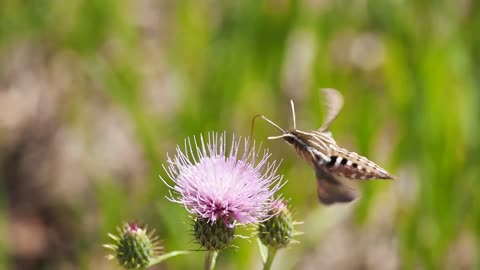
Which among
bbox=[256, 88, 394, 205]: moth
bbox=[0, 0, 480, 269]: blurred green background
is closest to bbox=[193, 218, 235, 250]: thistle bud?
bbox=[256, 88, 394, 205]: moth

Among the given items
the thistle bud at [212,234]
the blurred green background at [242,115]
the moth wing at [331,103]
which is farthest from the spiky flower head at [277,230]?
the blurred green background at [242,115]

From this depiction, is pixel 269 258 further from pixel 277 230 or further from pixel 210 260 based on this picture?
pixel 210 260

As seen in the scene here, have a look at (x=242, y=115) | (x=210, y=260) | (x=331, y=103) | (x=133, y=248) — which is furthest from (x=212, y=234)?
(x=242, y=115)

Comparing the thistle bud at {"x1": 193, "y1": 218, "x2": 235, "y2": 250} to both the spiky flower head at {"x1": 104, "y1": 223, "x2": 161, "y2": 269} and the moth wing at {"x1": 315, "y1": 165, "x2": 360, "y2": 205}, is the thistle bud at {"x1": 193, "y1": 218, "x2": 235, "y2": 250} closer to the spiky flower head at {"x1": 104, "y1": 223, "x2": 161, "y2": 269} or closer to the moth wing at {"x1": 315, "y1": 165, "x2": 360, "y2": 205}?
the spiky flower head at {"x1": 104, "y1": 223, "x2": 161, "y2": 269}

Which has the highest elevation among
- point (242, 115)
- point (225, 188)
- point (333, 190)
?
point (242, 115)

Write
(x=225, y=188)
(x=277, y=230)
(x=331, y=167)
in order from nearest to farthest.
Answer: (x=331, y=167)
(x=225, y=188)
(x=277, y=230)

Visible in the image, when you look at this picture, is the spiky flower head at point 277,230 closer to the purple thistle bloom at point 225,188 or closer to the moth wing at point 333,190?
the purple thistle bloom at point 225,188

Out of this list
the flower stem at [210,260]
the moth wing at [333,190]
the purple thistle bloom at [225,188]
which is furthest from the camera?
the purple thistle bloom at [225,188]
